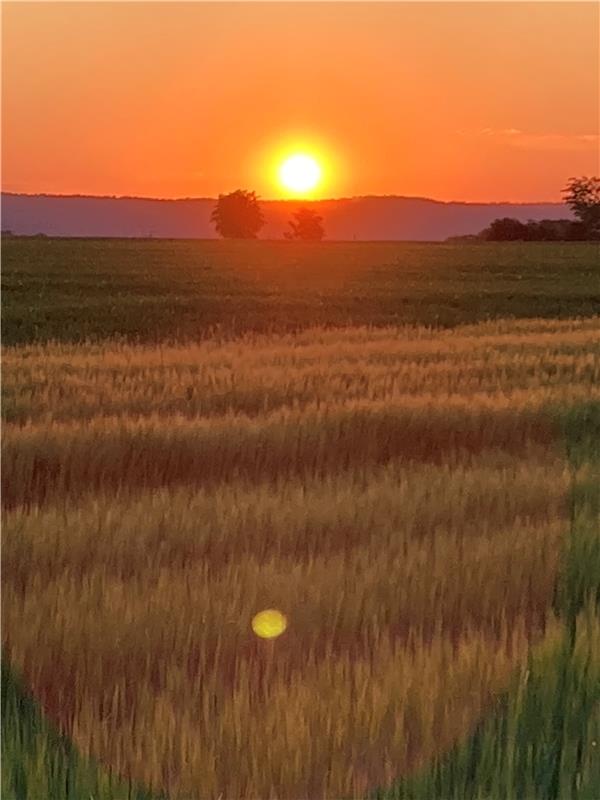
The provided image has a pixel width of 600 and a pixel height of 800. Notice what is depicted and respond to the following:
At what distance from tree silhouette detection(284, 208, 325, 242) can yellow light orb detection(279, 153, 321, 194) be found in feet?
1.51

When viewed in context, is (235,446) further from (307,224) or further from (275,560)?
(307,224)

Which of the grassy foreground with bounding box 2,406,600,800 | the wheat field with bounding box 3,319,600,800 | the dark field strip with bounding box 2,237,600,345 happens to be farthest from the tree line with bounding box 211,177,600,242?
the grassy foreground with bounding box 2,406,600,800

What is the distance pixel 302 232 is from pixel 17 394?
1584 mm

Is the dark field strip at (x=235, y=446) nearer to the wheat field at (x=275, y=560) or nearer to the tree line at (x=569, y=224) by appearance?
the wheat field at (x=275, y=560)

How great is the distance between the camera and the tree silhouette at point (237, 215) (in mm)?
4434

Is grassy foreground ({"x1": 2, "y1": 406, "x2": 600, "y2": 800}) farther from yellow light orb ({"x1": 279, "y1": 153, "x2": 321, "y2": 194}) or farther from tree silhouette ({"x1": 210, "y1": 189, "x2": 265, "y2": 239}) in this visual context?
tree silhouette ({"x1": 210, "y1": 189, "x2": 265, "y2": 239})

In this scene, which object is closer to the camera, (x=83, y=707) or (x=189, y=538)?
(x=83, y=707)

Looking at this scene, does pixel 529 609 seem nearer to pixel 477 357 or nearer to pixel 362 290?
pixel 477 357

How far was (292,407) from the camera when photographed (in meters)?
4.20

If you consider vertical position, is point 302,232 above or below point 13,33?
below

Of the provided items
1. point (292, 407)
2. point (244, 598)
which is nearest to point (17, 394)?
point (292, 407)

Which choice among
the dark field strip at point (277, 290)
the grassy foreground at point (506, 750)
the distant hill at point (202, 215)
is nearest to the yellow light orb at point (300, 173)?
the distant hill at point (202, 215)

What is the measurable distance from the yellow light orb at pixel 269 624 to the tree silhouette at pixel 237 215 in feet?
7.37

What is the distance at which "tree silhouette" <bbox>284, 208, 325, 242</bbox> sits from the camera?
479cm
